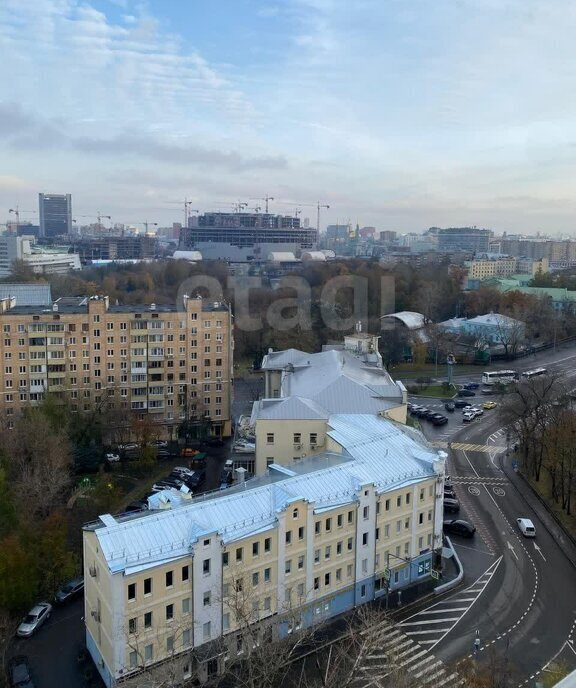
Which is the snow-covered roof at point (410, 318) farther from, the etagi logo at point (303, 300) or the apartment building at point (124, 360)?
the apartment building at point (124, 360)

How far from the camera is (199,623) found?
32.5ft

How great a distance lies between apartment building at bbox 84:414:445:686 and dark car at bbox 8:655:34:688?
3.19ft

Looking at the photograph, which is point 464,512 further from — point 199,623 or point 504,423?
point 199,623

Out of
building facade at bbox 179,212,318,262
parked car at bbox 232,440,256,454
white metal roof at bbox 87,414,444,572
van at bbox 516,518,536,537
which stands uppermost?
building facade at bbox 179,212,318,262

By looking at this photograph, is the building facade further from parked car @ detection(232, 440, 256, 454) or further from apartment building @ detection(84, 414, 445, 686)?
apartment building @ detection(84, 414, 445, 686)

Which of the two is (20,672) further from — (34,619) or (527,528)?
(527,528)

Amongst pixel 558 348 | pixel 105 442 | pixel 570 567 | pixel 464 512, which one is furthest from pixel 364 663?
pixel 558 348

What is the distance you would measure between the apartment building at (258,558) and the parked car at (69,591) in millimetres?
2058

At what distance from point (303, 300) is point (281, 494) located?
92.1 feet

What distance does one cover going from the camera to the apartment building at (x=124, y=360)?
2058 centimetres

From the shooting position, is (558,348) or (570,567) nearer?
(570,567)

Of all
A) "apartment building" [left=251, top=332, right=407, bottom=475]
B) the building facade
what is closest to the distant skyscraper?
the building facade

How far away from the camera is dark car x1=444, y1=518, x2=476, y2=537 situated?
14.8 m

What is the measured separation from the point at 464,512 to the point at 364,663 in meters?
6.57
